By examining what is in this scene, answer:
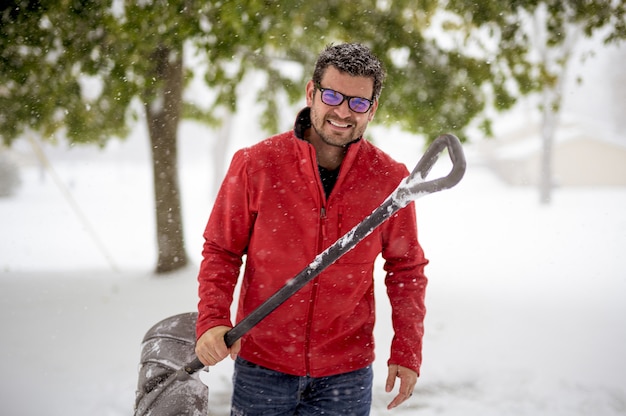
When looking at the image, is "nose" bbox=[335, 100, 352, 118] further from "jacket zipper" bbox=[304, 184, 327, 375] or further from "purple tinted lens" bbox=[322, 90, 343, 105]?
"jacket zipper" bbox=[304, 184, 327, 375]

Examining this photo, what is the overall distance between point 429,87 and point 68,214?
17398 millimetres

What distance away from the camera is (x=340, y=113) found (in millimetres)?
1656

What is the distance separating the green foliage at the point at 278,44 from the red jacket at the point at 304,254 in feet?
10.5

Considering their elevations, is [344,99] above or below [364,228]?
above

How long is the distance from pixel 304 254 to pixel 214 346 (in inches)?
18.4

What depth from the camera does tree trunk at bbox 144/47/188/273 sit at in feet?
21.6

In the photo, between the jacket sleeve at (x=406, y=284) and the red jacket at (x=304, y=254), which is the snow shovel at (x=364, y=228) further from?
the jacket sleeve at (x=406, y=284)

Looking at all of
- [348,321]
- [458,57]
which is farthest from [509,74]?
[348,321]

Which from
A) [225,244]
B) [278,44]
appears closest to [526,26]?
[278,44]

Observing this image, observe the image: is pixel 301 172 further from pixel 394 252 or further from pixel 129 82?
pixel 129 82

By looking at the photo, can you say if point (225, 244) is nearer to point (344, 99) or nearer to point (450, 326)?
point (344, 99)

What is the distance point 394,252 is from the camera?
183 cm

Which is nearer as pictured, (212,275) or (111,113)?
(212,275)

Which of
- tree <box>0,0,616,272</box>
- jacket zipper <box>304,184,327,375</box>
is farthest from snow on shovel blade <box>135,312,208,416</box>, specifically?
tree <box>0,0,616,272</box>
